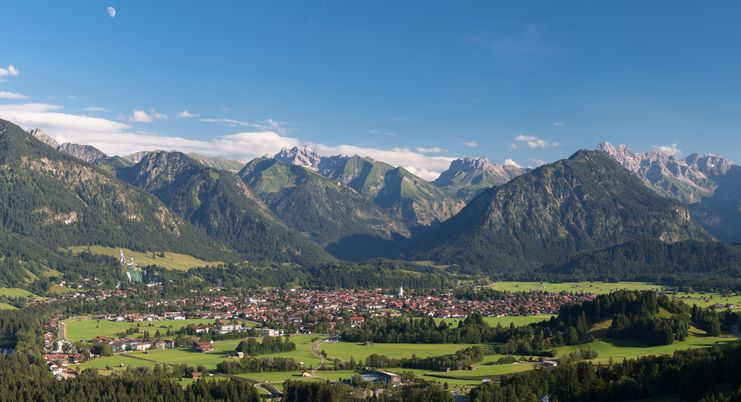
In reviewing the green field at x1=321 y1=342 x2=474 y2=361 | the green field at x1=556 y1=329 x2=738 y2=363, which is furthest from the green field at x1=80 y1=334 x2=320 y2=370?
the green field at x1=556 y1=329 x2=738 y2=363

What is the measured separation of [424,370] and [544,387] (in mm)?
35201

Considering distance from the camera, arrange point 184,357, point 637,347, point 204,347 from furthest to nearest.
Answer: point 204,347 < point 184,357 < point 637,347

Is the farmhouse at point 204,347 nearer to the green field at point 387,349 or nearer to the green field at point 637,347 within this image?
the green field at point 387,349

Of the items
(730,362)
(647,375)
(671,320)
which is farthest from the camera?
(671,320)

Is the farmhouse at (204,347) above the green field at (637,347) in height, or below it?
below

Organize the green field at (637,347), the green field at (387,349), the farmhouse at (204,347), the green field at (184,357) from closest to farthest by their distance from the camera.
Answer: the green field at (637,347) → the green field at (184,357) → the green field at (387,349) → the farmhouse at (204,347)

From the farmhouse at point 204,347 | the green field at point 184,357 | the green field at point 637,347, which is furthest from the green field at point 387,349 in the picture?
the farmhouse at point 204,347

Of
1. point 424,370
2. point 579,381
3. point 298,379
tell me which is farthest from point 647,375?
point 298,379

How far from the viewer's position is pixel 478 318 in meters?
184

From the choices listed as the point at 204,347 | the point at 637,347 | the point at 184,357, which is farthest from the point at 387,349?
the point at 637,347

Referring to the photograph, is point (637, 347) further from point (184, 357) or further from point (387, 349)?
point (184, 357)

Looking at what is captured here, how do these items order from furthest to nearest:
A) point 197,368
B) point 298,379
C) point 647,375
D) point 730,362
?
point 197,368, point 298,379, point 647,375, point 730,362

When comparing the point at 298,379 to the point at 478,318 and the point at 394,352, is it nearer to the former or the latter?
the point at 394,352

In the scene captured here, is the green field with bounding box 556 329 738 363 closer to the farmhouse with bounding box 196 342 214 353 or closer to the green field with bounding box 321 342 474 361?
the green field with bounding box 321 342 474 361
